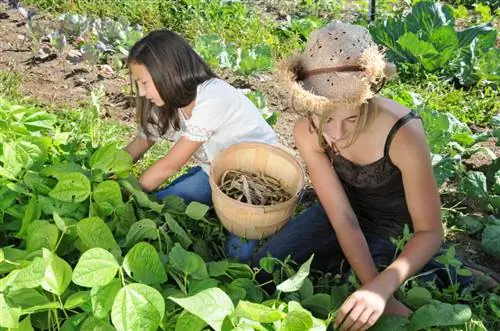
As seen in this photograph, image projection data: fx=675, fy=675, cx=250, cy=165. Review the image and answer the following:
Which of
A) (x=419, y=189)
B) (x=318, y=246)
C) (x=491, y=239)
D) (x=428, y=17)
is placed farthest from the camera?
(x=428, y=17)

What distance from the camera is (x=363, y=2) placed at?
4715 millimetres

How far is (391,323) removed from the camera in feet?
5.11

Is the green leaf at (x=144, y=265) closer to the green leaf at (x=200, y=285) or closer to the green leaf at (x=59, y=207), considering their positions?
the green leaf at (x=200, y=285)

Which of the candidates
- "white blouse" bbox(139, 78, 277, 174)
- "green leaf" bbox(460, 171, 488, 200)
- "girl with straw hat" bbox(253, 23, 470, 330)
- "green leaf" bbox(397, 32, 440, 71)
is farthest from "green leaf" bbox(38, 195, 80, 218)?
"green leaf" bbox(397, 32, 440, 71)

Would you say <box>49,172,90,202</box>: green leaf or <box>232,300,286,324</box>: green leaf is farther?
<box>49,172,90,202</box>: green leaf

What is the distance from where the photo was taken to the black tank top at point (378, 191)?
191 centimetres

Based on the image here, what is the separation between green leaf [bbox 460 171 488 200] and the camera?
2561 millimetres

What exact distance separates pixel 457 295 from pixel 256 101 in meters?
1.42

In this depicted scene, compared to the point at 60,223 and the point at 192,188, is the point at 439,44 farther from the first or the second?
the point at 60,223

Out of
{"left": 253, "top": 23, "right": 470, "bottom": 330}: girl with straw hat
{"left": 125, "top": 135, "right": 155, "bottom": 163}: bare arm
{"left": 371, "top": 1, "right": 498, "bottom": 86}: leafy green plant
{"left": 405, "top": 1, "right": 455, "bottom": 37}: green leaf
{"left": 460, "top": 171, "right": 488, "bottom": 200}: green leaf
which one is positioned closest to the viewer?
{"left": 253, "top": 23, "right": 470, "bottom": 330}: girl with straw hat

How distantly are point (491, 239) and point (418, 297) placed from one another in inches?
27.2

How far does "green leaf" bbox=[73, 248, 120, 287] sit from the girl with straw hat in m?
0.52

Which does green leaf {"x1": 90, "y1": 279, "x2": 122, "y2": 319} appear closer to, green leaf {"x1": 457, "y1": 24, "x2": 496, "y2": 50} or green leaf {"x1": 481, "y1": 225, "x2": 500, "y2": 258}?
green leaf {"x1": 481, "y1": 225, "x2": 500, "y2": 258}

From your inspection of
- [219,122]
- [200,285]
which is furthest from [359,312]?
[219,122]
